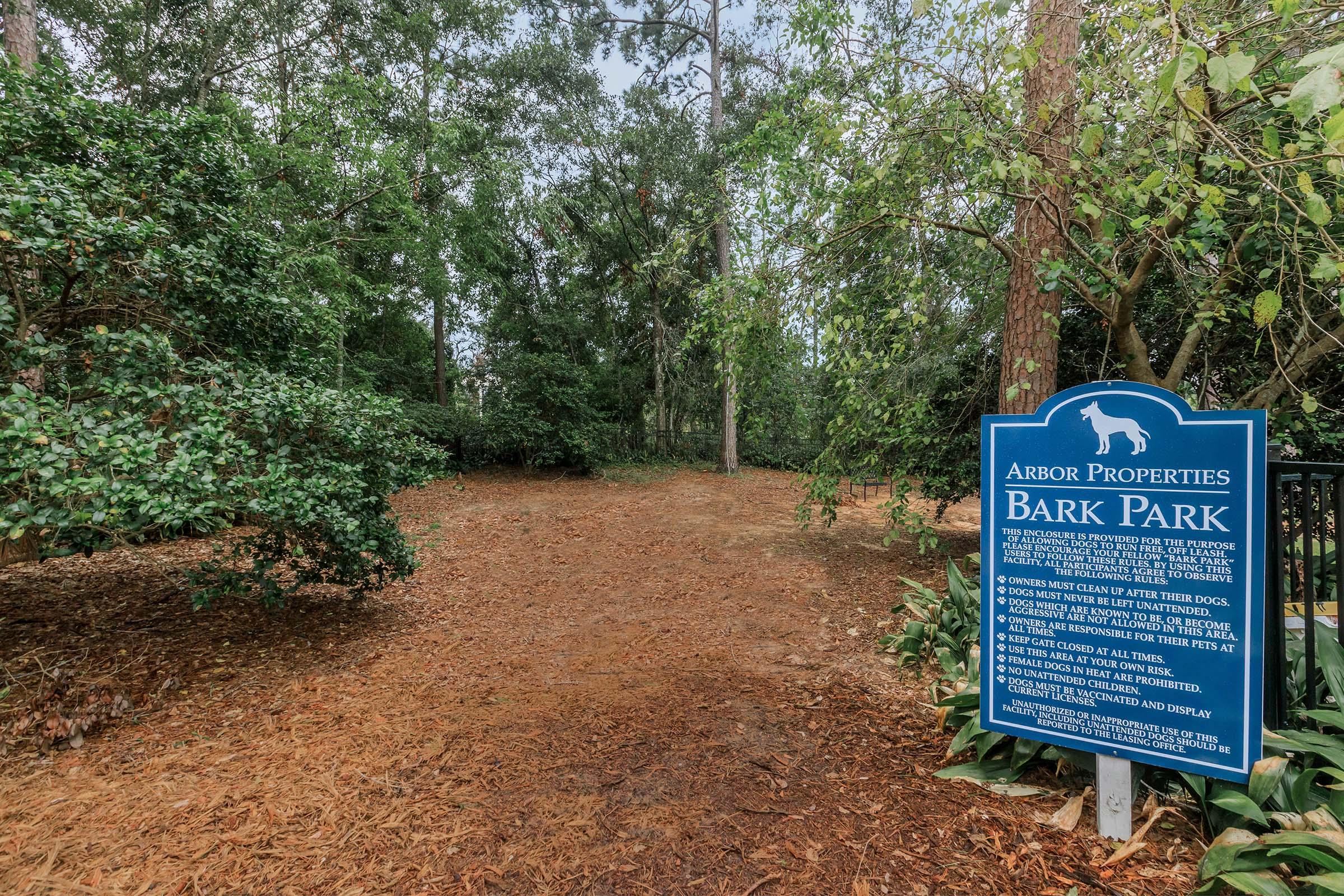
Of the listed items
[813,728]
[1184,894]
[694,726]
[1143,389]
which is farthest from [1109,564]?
[694,726]

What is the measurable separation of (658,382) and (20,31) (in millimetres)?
12234

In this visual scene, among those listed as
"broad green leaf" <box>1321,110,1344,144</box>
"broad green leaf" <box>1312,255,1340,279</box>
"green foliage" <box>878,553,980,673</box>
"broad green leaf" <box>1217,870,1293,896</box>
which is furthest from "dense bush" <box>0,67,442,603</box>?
"broad green leaf" <box>1312,255,1340,279</box>

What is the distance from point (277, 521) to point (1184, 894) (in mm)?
4464

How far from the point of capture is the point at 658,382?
1587 cm

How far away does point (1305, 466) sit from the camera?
74.1 inches

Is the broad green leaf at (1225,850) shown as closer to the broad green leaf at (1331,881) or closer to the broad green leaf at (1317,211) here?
the broad green leaf at (1331,881)

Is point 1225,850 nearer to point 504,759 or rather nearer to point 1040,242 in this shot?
point 504,759

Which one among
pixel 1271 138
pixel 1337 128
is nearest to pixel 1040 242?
pixel 1271 138

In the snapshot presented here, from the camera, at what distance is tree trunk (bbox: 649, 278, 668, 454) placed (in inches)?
624

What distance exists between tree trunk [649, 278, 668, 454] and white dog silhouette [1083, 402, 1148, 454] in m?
13.5

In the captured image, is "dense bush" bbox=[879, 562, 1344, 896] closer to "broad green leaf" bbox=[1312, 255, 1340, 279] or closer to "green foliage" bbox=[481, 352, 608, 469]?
"broad green leaf" bbox=[1312, 255, 1340, 279]

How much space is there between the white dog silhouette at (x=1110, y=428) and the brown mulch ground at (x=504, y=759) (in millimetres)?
1391

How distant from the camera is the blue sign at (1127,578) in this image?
1.83 m

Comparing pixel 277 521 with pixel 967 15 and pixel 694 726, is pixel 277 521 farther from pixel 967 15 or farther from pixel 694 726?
pixel 967 15
